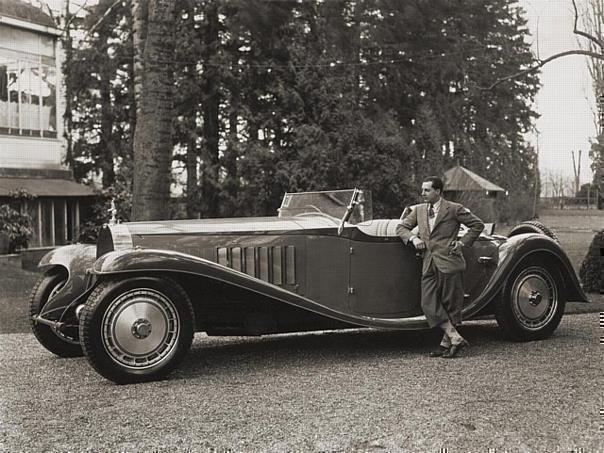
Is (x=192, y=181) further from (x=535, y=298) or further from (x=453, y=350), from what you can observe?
(x=453, y=350)

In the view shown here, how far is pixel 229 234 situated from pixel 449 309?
191cm

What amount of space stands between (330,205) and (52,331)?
8.46 feet

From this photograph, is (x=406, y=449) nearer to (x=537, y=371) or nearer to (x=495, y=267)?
(x=537, y=371)

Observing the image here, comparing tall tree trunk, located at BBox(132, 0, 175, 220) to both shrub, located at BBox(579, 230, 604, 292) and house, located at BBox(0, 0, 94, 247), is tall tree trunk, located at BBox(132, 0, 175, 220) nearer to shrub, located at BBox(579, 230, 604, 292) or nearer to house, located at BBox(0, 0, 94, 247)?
shrub, located at BBox(579, 230, 604, 292)

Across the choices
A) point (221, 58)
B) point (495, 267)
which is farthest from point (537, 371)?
point (221, 58)

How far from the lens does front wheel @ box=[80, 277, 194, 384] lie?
5.41m

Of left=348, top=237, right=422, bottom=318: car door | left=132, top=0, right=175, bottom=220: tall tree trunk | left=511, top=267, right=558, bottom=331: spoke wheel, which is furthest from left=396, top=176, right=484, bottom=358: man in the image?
left=132, top=0, right=175, bottom=220: tall tree trunk

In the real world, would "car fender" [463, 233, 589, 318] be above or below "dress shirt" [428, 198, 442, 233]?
below

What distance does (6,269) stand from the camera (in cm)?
1534

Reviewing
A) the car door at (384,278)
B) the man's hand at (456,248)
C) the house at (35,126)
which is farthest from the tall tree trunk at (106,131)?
the man's hand at (456,248)

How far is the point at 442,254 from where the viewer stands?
21.2ft

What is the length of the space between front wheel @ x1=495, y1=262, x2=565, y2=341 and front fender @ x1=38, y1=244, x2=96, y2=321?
3.61m

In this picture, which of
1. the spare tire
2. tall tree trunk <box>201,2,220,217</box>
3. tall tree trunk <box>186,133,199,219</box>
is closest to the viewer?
the spare tire

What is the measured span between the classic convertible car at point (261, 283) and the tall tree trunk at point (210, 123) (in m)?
11.3
